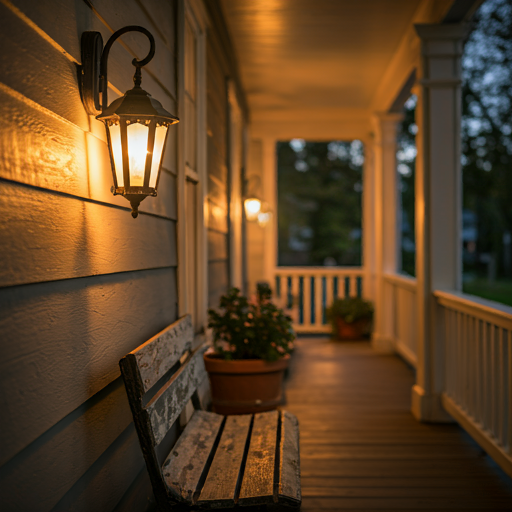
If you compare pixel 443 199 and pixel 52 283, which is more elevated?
pixel 443 199

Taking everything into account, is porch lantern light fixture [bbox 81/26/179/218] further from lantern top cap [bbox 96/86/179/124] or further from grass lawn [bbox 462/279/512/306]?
grass lawn [bbox 462/279/512/306]

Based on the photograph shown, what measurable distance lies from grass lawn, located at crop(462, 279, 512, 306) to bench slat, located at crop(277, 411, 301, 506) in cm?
1173

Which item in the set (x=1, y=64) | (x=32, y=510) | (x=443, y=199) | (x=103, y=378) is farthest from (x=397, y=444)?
(x=1, y=64)

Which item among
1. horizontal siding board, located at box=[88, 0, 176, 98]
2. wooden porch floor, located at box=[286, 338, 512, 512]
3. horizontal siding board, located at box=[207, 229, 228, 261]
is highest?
horizontal siding board, located at box=[88, 0, 176, 98]

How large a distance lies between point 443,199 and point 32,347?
117 inches

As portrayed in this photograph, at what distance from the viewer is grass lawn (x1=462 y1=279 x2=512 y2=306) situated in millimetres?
12692

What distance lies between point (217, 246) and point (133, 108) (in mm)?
2527

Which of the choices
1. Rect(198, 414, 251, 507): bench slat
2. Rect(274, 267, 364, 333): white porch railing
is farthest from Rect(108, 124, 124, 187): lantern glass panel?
Rect(274, 267, 364, 333): white porch railing

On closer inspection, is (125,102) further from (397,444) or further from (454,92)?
(454,92)

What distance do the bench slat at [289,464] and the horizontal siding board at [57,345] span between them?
1.86ft

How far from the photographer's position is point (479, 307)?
2703 millimetres

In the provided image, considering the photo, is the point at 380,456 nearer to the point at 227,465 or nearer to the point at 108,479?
the point at 227,465

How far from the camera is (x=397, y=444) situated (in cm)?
299

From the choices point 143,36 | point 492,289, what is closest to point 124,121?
point 143,36
